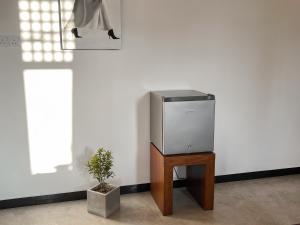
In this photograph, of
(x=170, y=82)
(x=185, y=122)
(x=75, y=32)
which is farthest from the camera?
(x=170, y=82)

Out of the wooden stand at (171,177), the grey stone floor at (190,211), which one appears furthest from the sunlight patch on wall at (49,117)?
the wooden stand at (171,177)

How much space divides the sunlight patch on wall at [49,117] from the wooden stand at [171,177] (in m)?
0.74

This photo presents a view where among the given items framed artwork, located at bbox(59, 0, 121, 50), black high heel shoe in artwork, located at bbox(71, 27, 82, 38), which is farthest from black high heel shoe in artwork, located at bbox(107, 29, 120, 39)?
black high heel shoe in artwork, located at bbox(71, 27, 82, 38)

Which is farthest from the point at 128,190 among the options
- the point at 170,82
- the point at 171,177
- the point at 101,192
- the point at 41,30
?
the point at 41,30

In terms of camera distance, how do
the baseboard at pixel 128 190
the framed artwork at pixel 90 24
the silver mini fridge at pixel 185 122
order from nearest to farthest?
the silver mini fridge at pixel 185 122 < the framed artwork at pixel 90 24 < the baseboard at pixel 128 190

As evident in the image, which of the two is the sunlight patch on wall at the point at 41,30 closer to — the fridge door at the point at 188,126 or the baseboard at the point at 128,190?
the fridge door at the point at 188,126

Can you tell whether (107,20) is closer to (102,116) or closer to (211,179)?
(102,116)

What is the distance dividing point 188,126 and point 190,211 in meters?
0.70

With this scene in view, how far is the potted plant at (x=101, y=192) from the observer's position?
→ 246cm

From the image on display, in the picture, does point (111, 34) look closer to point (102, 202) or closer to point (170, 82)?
point (170, 82)

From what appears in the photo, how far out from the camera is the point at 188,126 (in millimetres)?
2404

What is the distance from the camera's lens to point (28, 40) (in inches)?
95.9

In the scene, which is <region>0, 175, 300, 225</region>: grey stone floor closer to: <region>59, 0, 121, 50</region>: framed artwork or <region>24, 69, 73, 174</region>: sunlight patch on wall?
<region>24, 69, 73, 174</region>: sunlight patch on wall

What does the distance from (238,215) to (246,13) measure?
1724mm
